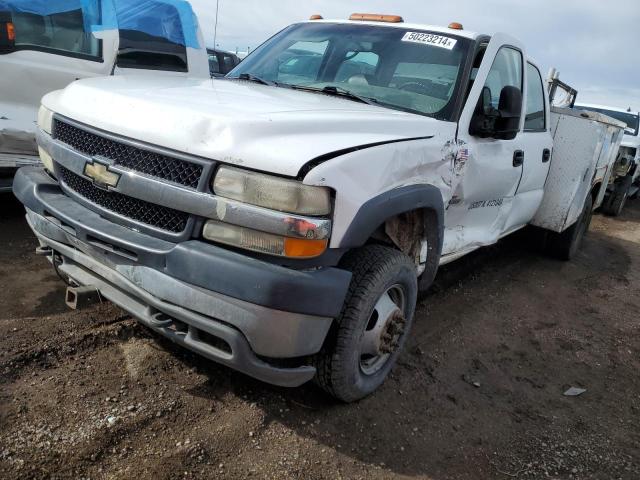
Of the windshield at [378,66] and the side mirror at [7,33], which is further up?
the windshield at [378,66]

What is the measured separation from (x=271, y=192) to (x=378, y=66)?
172 centimetres

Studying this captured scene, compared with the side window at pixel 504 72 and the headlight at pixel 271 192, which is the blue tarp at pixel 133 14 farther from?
the headlight at pixel 271 192

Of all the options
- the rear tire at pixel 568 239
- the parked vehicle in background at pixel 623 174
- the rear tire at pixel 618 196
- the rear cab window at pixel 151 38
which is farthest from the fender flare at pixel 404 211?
the rear tire at pixel 618 196

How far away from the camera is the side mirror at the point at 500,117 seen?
331 centimetres

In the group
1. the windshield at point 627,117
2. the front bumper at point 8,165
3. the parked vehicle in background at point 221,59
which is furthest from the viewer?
the windshield at point 627,117

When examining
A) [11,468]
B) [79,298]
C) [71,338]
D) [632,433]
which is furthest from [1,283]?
[632,433]

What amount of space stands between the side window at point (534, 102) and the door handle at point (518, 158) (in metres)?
0.33

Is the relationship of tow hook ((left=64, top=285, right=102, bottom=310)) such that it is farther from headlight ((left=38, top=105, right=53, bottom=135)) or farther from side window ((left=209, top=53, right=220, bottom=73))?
side window ((left=209, top=53, right=220, bottom=73))

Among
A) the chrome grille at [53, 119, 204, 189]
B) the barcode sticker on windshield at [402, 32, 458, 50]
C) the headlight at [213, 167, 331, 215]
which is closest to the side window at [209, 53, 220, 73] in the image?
the barcode sticker on windshield at [402, 32, 458, 50]

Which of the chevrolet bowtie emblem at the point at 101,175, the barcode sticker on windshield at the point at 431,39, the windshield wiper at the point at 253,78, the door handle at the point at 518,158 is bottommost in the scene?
the chevrolet bowtie emblem at the point at 101,175

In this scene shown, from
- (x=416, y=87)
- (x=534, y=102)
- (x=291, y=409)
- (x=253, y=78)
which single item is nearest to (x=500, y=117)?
(x=416, y=87)

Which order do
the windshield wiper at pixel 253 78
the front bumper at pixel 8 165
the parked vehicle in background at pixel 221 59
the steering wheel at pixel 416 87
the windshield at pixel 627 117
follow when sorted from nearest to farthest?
the steering wheel at pixel 416 87
the windshield wiper at pixel 253 78
the front bumper at pixel 8 165
the parked vehicle in background at pixel 221 59
the windshield at pixel 627 117

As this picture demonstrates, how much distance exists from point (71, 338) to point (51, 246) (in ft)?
1.94

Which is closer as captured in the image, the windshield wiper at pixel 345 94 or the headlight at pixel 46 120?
the headlight at pixel 46 120
